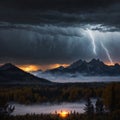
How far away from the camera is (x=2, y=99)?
192 meters

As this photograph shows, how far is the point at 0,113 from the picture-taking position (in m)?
186

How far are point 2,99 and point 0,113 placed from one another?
846 centimetres
